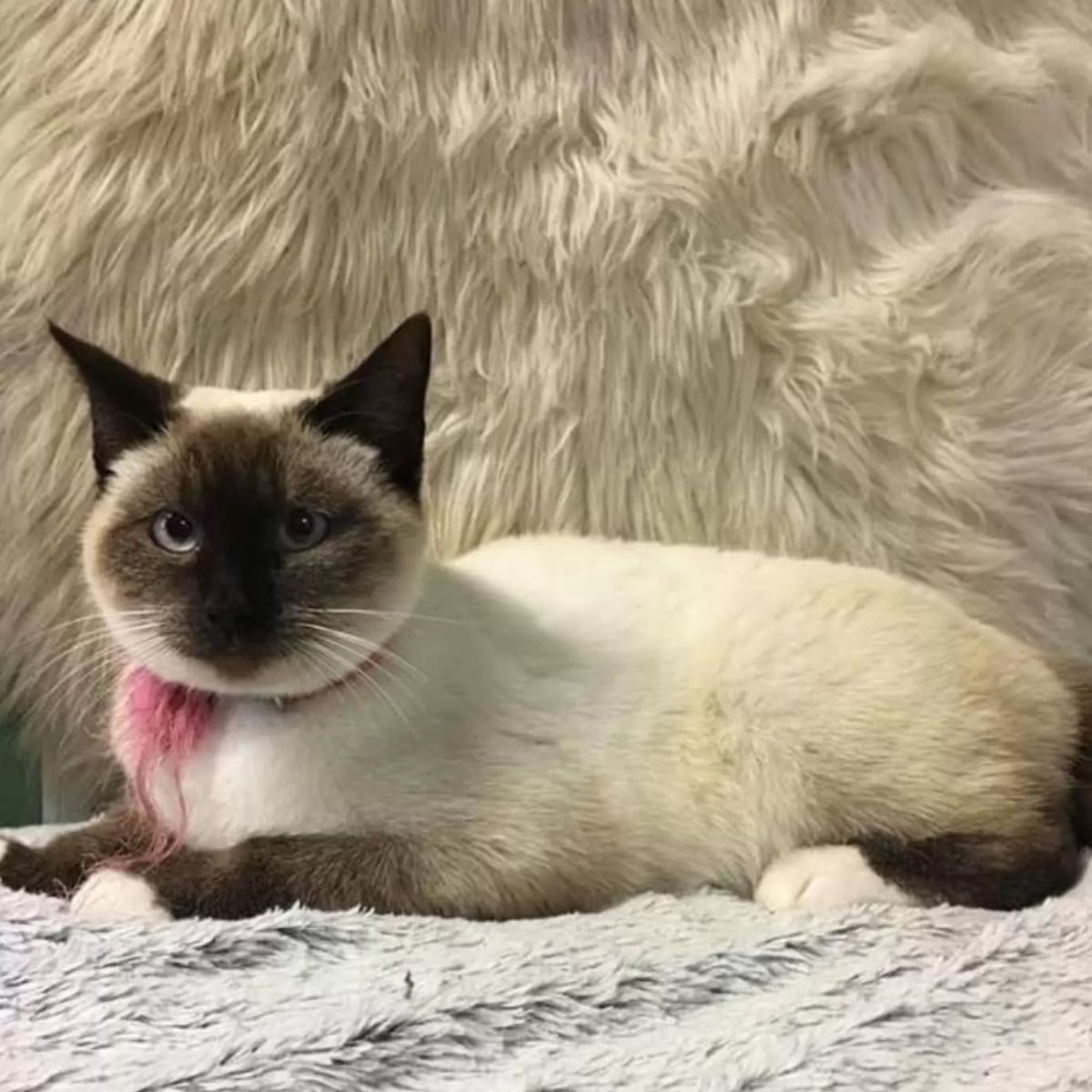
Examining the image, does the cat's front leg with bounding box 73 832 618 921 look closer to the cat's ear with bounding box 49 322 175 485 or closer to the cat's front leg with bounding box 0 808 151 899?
the cat's front leg with bounding box 0 808 151 899

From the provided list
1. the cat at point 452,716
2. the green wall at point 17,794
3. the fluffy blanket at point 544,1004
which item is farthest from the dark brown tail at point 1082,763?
the green wall at point 17,794

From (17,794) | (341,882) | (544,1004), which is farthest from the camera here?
(17,794)

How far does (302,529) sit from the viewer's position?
0.89 metres

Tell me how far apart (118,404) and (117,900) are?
28 centimetres

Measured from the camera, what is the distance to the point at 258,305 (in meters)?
1.06

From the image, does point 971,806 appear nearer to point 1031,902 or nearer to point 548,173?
point 1031,902

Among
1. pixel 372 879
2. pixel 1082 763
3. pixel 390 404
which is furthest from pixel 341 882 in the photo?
pixel 1082 763

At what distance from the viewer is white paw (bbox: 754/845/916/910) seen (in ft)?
2.93

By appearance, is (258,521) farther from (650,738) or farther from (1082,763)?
(1082,763)

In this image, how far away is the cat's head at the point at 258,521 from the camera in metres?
0.85

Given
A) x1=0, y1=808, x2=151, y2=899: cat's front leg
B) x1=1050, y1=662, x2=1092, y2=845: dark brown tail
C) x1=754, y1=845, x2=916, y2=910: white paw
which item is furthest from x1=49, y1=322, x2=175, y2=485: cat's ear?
x1=1050, y1=662, x2=1092, y2=845: dark brown tail

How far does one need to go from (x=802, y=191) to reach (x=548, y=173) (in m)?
0.18

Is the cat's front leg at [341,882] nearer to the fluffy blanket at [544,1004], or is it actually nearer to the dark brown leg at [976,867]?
the fluffy blanket at [544,1004]

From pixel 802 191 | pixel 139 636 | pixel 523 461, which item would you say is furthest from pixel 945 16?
pixel 139 636
